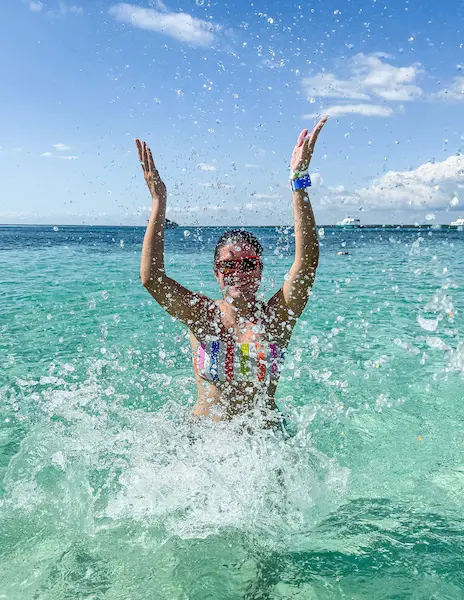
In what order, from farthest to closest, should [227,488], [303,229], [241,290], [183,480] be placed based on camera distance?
1. [241,290]
2. [183,480]
3. [227,488]
4. [303,229]

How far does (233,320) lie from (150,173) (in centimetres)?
130

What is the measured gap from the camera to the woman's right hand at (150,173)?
3.65m

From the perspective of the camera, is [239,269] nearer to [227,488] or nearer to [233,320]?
[233,320]

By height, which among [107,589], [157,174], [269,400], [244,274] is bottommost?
[107,589]

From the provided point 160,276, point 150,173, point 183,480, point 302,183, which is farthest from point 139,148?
point 183,480

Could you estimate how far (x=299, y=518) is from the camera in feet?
11.5

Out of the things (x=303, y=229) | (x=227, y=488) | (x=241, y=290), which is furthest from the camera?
(x=241, y=290)

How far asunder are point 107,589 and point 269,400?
1693 mm

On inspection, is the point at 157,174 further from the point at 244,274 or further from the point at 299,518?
the point at 299,518

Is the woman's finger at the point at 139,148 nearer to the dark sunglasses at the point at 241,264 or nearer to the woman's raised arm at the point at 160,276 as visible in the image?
the woman's raised arm at the point at 160,276

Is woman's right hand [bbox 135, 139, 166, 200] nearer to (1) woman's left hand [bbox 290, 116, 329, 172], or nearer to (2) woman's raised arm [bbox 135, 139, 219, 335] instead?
(2) woman's raised arm [bbox 135, 139, 219, 335]

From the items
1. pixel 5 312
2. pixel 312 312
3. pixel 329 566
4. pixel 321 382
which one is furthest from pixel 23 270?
pixel 329 566

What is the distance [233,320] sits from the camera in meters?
3.82

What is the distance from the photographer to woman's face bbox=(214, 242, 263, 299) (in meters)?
3.69
